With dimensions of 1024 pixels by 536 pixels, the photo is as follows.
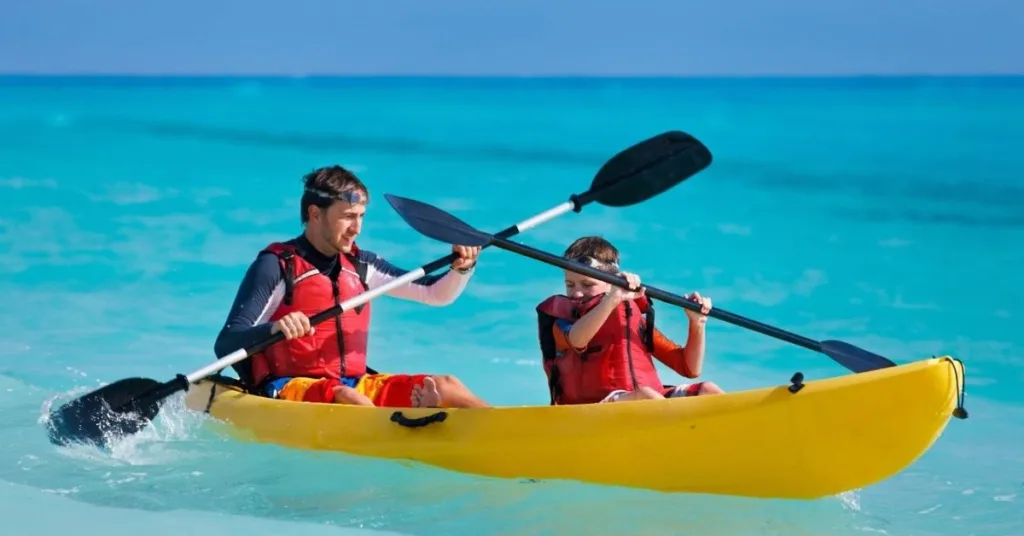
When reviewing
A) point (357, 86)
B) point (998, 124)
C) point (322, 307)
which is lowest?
point (322, 307)

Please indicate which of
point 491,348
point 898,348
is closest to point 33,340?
point 491,348

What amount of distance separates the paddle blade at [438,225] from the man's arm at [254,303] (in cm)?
41

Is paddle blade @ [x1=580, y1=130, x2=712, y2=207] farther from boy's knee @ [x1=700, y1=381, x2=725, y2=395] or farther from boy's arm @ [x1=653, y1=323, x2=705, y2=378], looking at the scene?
boy's knee @ [x1=700, y1=381, x2=725, y2=395]

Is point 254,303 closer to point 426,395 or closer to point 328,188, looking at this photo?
point 328,188

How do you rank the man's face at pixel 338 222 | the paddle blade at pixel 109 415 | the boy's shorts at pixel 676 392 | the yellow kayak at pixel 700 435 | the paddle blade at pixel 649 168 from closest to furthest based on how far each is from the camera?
the yellow kayak at pixel 700 435 < the boy's shorts at pixel 676 392 < the paddle blade at pixel 109 415 < the man's face at pixel 338 222 < the paddle blade at pixel 649 168

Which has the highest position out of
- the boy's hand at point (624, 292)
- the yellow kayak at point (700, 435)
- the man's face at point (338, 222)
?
the man's face at point (338, 222)

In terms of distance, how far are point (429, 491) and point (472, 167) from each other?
10418 mm

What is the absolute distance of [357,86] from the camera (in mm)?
31016

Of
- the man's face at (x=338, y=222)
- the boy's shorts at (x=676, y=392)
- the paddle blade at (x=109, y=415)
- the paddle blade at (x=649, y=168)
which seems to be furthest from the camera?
the paddle blade at (x=649, y=168)

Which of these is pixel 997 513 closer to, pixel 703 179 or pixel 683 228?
pixel 683 228

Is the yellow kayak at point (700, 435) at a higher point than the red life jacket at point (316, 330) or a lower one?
lower

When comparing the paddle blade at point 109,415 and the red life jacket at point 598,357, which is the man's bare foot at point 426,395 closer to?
the red life jacket at point 598,357

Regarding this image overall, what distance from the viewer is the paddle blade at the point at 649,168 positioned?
16.8 feet

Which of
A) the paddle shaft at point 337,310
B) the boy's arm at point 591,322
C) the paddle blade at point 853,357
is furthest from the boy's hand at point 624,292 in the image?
the paddle blade at point 853,357
